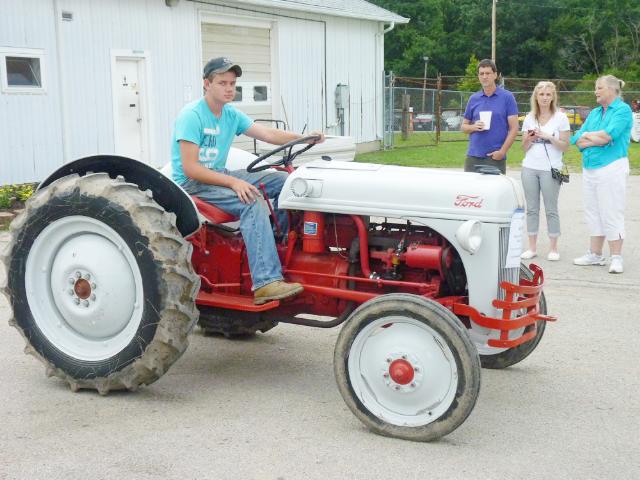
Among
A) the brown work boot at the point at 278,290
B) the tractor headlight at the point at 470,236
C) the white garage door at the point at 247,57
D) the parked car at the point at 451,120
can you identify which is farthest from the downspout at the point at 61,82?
the parked car at the point at 451,120

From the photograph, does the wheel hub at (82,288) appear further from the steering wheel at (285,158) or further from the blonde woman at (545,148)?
the blonde woman at (545,148)

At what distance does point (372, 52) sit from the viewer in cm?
2298

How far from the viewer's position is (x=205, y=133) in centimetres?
502

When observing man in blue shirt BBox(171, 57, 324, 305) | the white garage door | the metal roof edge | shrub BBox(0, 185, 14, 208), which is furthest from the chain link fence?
man in blue shirt BBox(171, 57, 324, 305)

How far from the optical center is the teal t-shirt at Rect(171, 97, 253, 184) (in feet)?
16.2

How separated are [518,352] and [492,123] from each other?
361 cm

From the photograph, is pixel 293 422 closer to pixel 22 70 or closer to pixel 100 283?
pixel 100 283

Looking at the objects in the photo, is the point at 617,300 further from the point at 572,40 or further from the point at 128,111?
the point at 572,40

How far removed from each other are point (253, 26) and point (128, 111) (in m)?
4.59

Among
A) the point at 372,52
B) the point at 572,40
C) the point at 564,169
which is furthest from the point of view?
the point at 572,40

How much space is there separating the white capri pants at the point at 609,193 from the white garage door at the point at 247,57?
977 centimetres

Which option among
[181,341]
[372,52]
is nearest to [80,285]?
[181,341]

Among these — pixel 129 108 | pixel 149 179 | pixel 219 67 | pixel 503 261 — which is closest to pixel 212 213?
pixel 149 179

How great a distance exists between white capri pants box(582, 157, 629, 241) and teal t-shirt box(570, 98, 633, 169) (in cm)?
7
